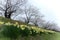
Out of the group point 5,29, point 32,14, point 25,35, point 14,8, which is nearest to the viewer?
point 5,29

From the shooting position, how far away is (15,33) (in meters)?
4.11

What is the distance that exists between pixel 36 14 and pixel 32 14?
657 millimetres

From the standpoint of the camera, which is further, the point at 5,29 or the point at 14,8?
the point at 14,8

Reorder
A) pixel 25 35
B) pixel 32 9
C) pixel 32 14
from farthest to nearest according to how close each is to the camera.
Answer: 1. pixel 32 14
2. pixel 32 9
3. pixel 25 35

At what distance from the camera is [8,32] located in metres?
3.99

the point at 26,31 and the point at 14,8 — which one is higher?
the point at 14,8

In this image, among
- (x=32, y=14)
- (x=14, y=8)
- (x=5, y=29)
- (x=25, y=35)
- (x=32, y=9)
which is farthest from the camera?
(x=32, y=14)

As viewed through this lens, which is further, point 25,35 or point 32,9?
point 32,9

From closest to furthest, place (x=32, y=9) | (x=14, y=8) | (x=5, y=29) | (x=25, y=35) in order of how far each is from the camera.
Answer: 1. (x=5, y=29)
2. (x=25, y=35)
3. (x=14, y=8)
4. (x=32, y=9)

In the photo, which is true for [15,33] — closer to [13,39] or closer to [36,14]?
[13,39]

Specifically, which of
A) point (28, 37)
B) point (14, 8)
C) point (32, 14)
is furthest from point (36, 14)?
point (28, 37)

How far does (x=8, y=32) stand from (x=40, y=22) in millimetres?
22406

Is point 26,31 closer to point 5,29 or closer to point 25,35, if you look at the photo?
point 25,35

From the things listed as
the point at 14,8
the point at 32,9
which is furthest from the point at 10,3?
the point at 32,9
